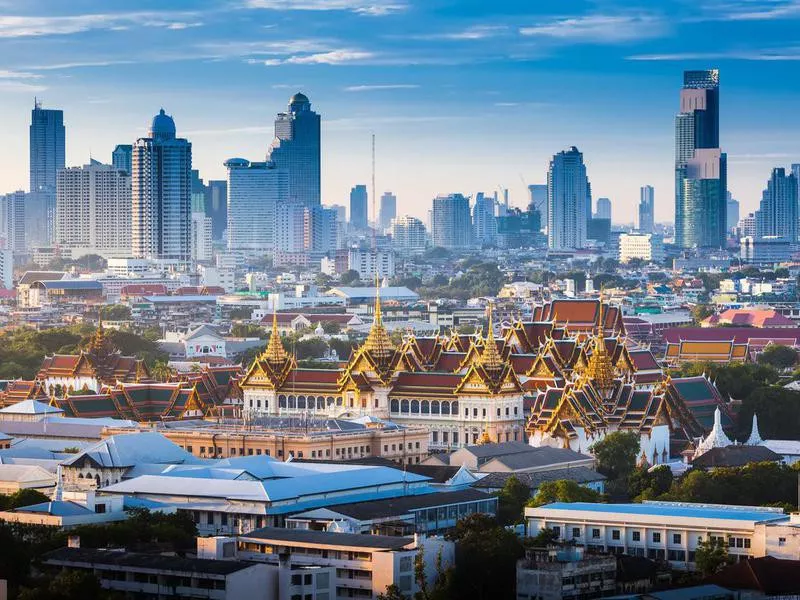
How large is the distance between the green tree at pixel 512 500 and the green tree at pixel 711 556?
7447 millimetres

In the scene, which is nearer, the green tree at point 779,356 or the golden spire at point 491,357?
the golden spire at point 491,357

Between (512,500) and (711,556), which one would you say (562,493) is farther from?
(711,556)

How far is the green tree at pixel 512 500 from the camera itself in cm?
7162

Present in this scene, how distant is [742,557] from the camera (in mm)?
64250

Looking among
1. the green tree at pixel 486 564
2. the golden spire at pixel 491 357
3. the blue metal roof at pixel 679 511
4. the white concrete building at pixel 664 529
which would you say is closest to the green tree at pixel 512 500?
the blue metal roof at pixel 679 511

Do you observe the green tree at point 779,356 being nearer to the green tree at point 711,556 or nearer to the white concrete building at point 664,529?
the white concrete building at point 664,529

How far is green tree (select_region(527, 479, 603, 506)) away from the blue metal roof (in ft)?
7.87

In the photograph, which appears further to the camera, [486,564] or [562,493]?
[562,493]

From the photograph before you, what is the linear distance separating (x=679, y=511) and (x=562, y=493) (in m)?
6.08

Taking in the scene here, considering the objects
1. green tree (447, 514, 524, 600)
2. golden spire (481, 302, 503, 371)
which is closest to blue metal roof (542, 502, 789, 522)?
green tree (447, 514, 524, 600)

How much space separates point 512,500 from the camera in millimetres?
73688

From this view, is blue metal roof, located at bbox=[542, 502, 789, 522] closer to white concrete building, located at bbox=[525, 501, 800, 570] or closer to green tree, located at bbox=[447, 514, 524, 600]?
white concrete building, located at bbox=[525, 501, 800, 570]

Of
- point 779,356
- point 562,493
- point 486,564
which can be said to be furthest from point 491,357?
point 779,356

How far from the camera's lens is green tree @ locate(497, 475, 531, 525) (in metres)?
71.6
